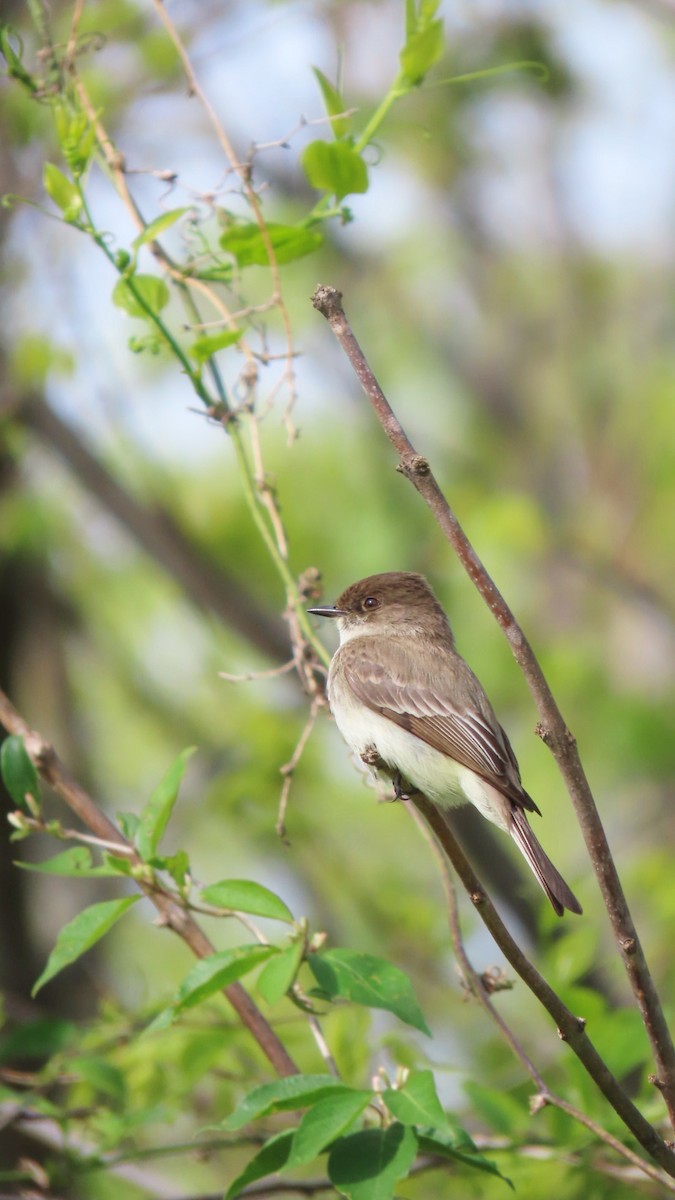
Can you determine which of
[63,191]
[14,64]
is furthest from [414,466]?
[14,64]

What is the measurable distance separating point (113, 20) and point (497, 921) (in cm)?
495

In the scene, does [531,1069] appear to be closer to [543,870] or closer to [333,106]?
[543,870]

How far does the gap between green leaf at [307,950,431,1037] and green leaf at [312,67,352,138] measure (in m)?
1.85

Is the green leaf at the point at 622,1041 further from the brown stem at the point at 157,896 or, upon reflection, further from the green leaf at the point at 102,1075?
the green leaf at the point at 102,1075

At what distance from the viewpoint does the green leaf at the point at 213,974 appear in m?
2.26

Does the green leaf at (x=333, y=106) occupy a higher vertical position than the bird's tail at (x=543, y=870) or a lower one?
higher

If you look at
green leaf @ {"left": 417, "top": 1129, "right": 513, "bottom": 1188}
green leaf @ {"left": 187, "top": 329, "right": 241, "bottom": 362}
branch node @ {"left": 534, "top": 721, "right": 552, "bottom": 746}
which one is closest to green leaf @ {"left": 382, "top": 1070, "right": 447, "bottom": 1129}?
green leaf @ {"left": 417, "top": 1129, "right": 513, "bottom": 1188}

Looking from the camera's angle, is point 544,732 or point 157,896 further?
point 157,896

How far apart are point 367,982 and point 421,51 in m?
2.10

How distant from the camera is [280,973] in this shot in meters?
2.28

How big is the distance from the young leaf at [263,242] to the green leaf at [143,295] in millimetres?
218

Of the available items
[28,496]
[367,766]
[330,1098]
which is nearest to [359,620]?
[367,766]

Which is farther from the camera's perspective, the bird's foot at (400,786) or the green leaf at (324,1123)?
the bird's foot at (400,786)

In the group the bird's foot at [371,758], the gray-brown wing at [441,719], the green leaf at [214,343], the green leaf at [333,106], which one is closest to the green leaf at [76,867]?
the bird's foot at [371,758]
